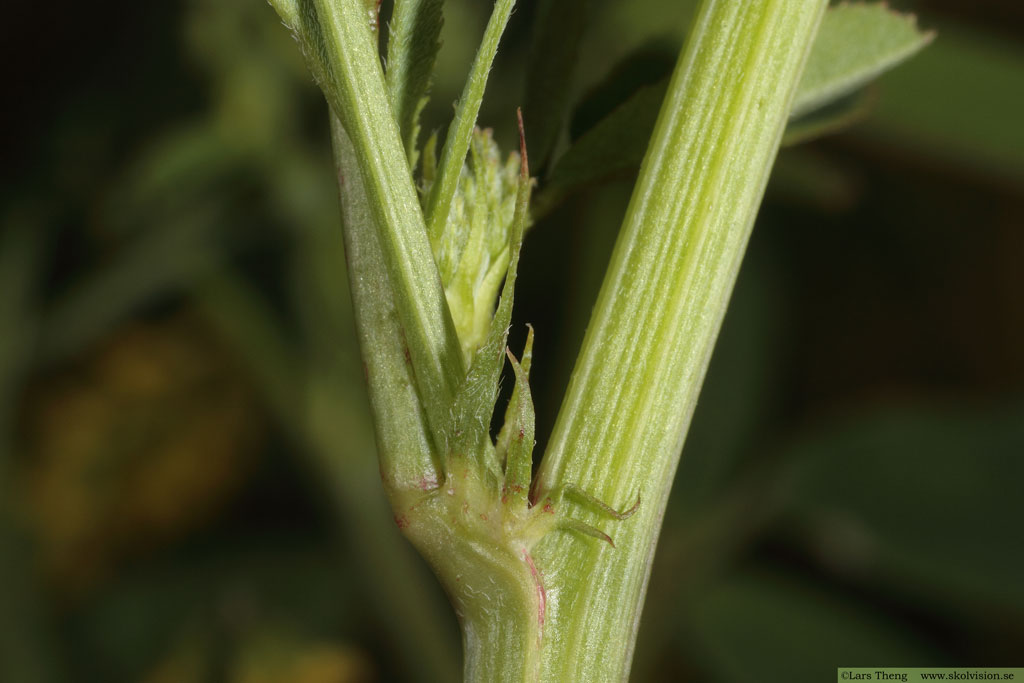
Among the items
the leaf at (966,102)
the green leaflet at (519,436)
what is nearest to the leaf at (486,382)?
the green leaflet at (519,436)

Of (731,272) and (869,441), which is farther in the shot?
(869,441)

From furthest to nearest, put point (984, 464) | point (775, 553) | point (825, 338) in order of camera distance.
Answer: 1. point (825, 338)
2. point (775, 553)
3. point (984, 464)

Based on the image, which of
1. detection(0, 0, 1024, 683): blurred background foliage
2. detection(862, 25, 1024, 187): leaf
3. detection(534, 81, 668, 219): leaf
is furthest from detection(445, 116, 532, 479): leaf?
detection(862, 25, 1024, 187): leaf

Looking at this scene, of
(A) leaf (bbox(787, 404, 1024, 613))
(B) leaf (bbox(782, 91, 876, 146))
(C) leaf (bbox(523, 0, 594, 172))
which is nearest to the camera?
(C) leaf (bbox(523, 0, 594, 172))

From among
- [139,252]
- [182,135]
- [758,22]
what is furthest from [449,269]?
[139,252]

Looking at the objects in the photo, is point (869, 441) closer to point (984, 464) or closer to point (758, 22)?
point (984, 464)

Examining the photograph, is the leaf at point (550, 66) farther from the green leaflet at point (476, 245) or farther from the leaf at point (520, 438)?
the leaf at point (520, 438)

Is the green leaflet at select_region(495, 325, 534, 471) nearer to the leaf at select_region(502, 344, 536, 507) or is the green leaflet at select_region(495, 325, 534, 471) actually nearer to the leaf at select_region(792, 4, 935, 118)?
the leaf at select_region(502, 344, 536, 507)
